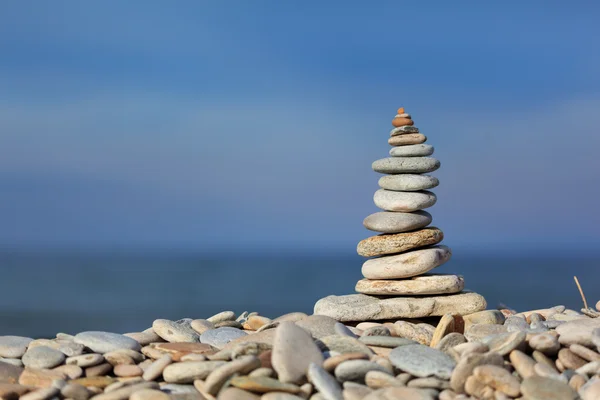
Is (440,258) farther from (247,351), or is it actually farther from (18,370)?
(18,370)

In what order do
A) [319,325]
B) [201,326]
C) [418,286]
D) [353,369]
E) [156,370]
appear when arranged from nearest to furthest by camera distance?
[353,369] → [156,370] → [319,325] → [201,326] → [418,286]

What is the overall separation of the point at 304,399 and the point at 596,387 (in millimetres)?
2473

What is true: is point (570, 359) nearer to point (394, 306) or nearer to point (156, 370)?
point (156, 370)

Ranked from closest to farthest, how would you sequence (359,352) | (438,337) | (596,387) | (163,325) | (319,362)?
(596,387)
(319,362)
(359,352)
(438,337)
(163,325)

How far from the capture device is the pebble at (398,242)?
10914mm

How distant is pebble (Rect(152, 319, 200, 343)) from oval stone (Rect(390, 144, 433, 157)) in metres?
4.64

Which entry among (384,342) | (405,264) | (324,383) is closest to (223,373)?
(324,383)

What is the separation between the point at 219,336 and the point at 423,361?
2.96m

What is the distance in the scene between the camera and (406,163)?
11109 mm

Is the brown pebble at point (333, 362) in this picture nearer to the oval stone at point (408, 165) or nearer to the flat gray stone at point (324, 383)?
the flat gray stone at point (324, 383)

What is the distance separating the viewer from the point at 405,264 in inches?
425

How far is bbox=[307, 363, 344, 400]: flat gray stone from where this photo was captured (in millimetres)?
5706

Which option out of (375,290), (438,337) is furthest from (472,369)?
(375,290)

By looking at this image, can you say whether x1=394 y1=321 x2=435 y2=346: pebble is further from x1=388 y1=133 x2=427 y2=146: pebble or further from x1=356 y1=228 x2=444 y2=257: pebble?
x1=388 y1=133 x2=427 y2=146: pebble
